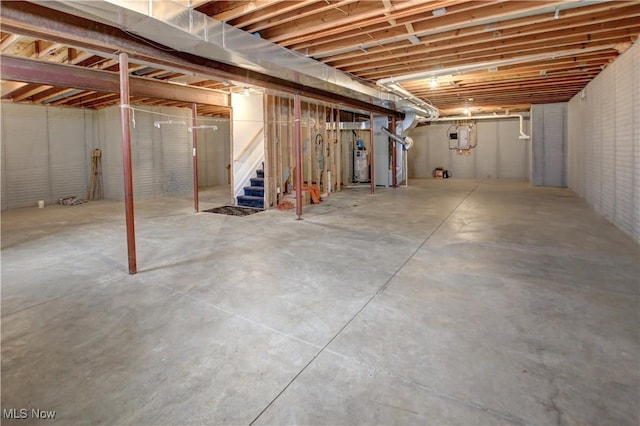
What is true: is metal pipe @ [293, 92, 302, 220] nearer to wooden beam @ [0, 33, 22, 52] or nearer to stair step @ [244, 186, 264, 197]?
stair step @ [244, 186, 264, 197]

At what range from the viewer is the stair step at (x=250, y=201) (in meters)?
7.47

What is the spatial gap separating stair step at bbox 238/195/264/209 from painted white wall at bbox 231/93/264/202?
0.91 feet

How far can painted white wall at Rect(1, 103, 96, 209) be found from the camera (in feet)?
26.0

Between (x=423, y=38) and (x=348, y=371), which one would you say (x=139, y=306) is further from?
(x=423, y=38)

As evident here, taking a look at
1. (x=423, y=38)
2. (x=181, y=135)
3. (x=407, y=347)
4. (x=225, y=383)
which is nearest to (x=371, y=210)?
(x=423, y=38)

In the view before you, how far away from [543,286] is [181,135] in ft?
31.8

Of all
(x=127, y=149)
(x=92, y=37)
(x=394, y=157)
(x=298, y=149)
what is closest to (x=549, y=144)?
(x=394, y=157)

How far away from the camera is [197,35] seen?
3.51 metres

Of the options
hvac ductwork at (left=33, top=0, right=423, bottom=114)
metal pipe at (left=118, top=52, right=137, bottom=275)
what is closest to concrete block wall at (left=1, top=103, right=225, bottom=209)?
hvac ductwork at (left=33, top=0, right=423, bottom=114)

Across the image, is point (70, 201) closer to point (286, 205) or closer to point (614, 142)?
point (286, 205)

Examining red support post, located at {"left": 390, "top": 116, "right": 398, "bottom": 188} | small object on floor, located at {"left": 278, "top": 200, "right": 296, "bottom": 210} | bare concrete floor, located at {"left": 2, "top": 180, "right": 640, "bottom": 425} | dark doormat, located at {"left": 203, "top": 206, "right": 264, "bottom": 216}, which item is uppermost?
red support post, located at {"left": 390, "top": 116, "right": 398, "bottom": 188}

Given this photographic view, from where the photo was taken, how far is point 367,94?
700cm

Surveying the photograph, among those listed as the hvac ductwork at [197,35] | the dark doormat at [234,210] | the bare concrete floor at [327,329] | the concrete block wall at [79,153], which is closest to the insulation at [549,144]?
the bare concrete floor at [327,329]

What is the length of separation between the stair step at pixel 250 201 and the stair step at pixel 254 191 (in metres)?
0.11
